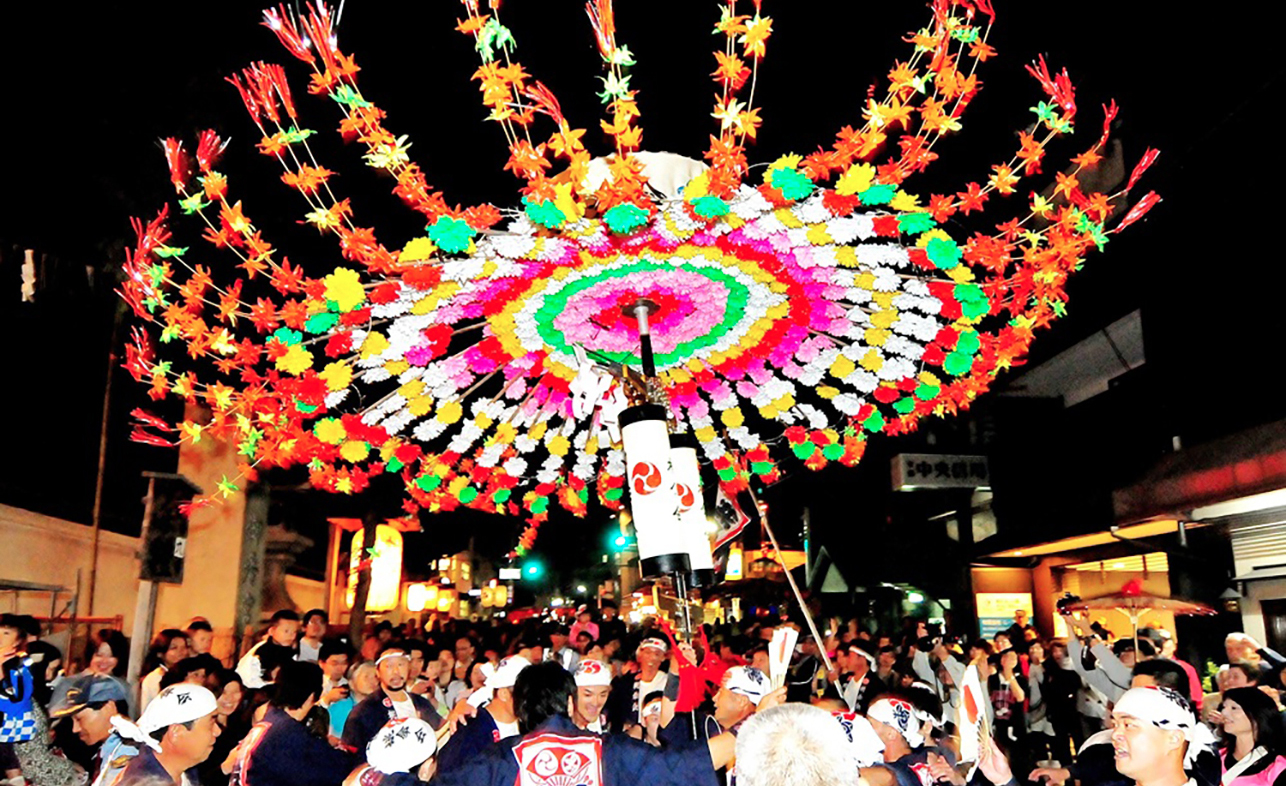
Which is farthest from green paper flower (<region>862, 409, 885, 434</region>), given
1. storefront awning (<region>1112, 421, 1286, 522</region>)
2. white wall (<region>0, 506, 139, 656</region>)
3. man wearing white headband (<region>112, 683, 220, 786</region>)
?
white wall (<region>0, 506, 139, 656</region>)

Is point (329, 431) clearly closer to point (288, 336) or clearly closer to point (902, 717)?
Result: point (288, 336)

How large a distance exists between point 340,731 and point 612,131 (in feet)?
18.7

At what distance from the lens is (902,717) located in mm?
5281

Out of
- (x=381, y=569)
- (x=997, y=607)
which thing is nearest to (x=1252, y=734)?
(x=997, y=607)

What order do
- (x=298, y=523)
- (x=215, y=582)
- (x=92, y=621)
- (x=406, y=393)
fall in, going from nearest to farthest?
1. (x=406, y=393)
2. (x=92, y=621)
3. (x=215, y=582)
4. (x=298, y=523)

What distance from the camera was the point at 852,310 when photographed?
8867 mm

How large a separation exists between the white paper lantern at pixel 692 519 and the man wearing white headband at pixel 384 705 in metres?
2.39

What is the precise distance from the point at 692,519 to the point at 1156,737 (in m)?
3.99

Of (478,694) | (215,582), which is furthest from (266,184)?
(215,582)

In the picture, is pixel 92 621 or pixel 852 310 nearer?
pixel 852 310

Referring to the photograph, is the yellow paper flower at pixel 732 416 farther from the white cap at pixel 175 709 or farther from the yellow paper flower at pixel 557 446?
the white cap at pixel 175 709

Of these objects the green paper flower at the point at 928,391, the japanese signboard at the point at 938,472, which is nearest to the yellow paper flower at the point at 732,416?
the green paper flower at the point at 928,391

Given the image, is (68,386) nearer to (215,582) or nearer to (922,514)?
A: (215,582)

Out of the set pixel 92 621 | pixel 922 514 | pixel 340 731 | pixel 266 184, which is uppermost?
pixel 266 184
